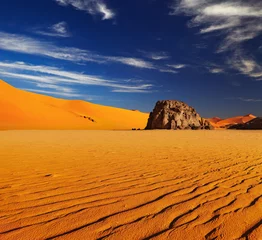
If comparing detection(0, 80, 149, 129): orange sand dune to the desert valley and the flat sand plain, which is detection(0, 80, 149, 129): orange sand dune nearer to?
the desert valley

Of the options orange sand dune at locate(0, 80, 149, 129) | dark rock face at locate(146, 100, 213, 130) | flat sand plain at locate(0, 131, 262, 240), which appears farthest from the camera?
orange sand dune at locate(0, 80, 149, 129)

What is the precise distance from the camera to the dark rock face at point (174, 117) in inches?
1305

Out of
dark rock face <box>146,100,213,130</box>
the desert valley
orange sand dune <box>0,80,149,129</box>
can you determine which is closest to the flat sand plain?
the desert valley

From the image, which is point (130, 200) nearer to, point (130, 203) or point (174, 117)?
point (130, 203)

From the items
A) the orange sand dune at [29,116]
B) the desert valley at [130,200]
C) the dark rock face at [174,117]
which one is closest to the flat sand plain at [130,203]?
the desert valley at [130,200]

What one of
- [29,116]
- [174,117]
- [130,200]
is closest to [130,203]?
[130,200]

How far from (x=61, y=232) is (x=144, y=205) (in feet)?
3.98

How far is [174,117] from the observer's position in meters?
33.1

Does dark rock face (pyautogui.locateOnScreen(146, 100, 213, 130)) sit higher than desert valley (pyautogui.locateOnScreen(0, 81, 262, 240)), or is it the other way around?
dark rock face (pyautogui.locateOnScreen(146, 100, 213, 130))

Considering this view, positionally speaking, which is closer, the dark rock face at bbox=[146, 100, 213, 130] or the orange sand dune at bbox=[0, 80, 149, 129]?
the dark rock face at bbox=[146, 100, 213, 130]

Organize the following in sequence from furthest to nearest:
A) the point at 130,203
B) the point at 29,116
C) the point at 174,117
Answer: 1. the point at 29,116
2. the point at 174,117
3. the point at 130,203

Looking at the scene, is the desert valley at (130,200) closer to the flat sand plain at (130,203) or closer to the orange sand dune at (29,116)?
the flat sand plain at (130,203)

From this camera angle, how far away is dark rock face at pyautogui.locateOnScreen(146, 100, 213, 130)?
109 ft

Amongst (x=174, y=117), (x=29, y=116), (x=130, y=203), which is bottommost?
(x=130, y=203)
